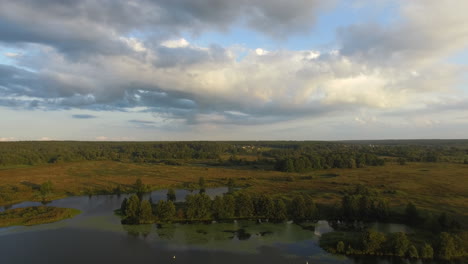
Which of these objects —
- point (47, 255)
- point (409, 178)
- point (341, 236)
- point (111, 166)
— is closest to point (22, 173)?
point (111, 166)

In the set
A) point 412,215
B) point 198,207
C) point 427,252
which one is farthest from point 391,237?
point 198,207

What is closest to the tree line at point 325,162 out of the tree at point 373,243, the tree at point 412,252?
the tree at point 373,243

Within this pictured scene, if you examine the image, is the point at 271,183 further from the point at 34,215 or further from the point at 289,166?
the point at 34,215

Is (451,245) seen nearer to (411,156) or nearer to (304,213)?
(304,213)

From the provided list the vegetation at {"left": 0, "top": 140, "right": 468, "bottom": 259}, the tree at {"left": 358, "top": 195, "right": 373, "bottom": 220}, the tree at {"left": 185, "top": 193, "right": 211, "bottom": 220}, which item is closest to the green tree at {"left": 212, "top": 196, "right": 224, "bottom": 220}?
the vegetation at {"left": 0, "top": 140, "right": 468, "bottom": 259}

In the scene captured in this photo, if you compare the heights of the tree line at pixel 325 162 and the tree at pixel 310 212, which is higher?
the tree line at pixel 325 162

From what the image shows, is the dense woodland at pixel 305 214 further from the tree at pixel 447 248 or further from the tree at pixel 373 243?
the tree at pixel 447 248
